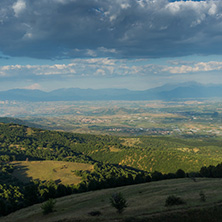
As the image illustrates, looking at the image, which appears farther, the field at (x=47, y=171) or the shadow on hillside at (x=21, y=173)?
the shadow on hillside at (x=21, y=173)

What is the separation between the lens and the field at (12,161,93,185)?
131738 millimetres

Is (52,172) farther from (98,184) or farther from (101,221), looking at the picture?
(101,221)

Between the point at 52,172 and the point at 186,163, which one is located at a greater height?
the point at 52,172

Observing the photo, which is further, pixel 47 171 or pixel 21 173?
pixel 47 171

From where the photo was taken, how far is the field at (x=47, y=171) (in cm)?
13174

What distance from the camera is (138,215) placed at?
34.9 meters

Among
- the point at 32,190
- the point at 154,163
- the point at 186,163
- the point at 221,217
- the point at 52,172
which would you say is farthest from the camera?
the point at 154,163

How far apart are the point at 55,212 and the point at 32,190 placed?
32940mm

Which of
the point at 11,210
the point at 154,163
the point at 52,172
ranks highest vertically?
the point at 11,210

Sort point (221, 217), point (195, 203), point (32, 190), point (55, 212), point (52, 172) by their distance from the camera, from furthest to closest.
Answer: point (52, 172) → point (32, 190) → point (55, 212) → point (195, 203) → point (221, 217)

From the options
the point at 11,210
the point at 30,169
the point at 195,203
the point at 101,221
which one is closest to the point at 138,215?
the point at 101,221

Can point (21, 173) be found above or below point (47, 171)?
above

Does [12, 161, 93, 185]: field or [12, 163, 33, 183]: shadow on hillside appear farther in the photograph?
[12, 163, 33, 183]: shadow on hillside

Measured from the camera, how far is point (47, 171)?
149 metres
